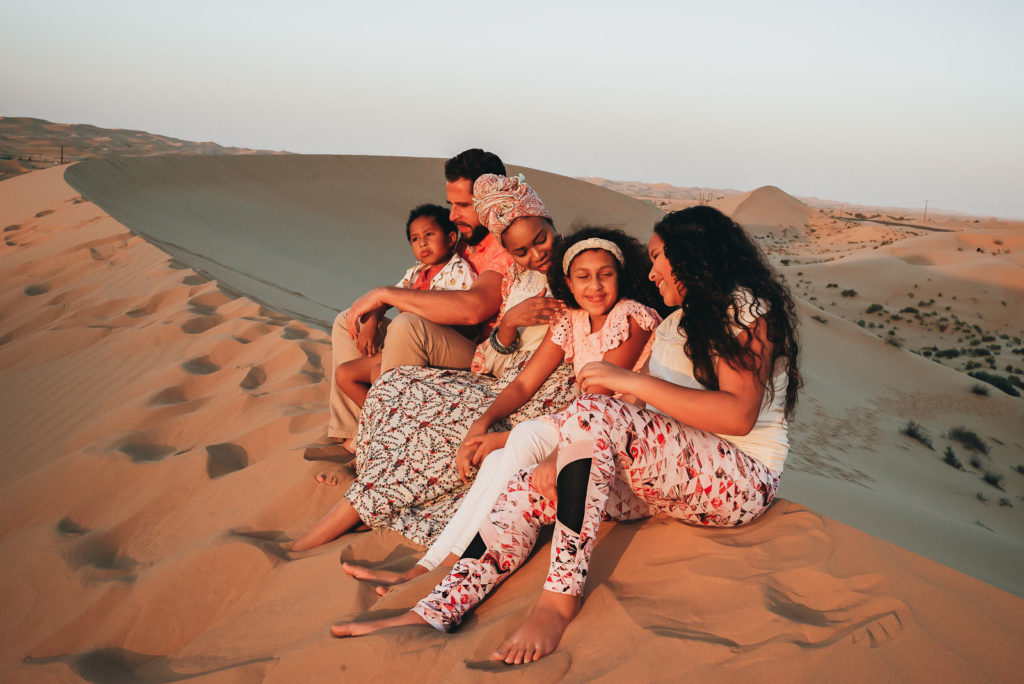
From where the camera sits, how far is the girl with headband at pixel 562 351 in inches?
117

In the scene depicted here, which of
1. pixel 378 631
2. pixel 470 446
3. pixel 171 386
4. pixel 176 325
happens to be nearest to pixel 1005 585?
pixel 470 446

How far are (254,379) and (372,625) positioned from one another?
3017 millimetres

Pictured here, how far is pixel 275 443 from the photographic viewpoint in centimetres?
429

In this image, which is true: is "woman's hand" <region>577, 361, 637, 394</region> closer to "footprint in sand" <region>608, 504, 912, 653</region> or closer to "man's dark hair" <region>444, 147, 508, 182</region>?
"footprint in sand" <region>608, 504, 912, 653</region>

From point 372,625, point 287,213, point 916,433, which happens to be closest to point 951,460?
point 916,433

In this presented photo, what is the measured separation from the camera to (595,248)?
3312 mm

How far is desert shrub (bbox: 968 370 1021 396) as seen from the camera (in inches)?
565

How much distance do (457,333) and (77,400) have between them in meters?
3.20

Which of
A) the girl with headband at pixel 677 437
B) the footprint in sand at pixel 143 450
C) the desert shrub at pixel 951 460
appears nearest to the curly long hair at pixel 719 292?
the girl with headband at pixel 677 437

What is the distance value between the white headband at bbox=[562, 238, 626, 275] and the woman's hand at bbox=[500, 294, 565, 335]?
0.23 m

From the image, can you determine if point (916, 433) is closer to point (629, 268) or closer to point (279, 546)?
point (629, 268)

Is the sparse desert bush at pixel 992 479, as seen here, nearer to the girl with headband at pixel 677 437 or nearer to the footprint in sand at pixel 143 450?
the girl with headband at pixel 677 437

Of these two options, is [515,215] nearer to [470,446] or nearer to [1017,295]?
[470,446]

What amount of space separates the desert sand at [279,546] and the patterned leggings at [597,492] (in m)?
0.12
